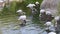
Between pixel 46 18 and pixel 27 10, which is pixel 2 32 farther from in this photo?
pixel 27 10

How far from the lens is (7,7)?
11031mm

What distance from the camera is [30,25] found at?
853 centimetres

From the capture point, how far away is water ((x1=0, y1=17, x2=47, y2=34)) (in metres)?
7.95

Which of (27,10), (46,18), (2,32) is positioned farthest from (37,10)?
(2,32)

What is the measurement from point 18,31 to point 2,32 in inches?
20.5

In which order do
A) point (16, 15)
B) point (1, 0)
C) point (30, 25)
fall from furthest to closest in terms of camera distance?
point (1, 0)
point (16, 15)
point (30, 25)

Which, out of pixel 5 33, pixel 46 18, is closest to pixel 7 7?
pixel 46 18

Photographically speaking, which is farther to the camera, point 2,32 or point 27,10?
point 27,10

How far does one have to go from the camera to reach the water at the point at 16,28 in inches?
313

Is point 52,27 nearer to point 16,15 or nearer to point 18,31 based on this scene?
point 18,31

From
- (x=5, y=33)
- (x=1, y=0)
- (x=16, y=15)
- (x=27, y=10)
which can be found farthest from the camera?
(x=1, y=0)

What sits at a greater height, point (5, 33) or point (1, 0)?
point (1, 0)

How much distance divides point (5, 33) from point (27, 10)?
2.72 m

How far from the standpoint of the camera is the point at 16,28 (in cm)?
824
